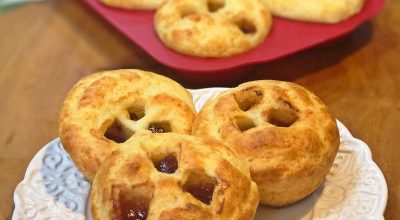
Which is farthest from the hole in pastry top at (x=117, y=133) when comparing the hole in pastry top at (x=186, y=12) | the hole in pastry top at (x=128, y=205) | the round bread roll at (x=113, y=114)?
the hole in pastry top at (x=186, y=12)

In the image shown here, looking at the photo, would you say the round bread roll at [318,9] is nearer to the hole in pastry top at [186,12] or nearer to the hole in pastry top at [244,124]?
the hole in pastry top at [186,12]

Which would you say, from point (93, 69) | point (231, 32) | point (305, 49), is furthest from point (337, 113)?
point (93, 69)

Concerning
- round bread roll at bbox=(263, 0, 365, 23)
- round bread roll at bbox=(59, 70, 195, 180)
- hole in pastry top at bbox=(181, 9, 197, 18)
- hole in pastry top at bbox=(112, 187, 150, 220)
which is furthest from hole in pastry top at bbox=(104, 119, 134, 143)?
round bread roll at bbox=(263, 0, 365, 23)

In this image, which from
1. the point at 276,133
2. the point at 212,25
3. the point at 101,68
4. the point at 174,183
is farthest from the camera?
the point at 101,68

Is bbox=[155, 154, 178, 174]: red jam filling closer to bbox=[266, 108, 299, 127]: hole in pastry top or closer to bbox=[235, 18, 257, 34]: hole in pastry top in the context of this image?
bbox=[266, 108, 299, 127]: hole in pastry top

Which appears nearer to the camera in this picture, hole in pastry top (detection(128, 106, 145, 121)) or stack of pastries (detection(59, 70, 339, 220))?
stack of pastries (detection(59, 70, 339, 220))

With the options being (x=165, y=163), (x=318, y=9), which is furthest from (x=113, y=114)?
(x=318, y=9)

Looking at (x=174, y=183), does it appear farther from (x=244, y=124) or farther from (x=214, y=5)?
(x=214, y=5)

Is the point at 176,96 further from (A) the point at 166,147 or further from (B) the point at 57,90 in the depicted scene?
(B) the point at 57,90
